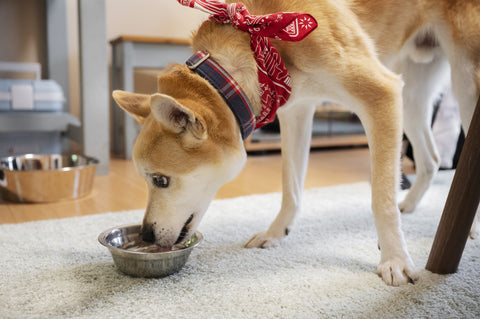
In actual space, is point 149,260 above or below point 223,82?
below

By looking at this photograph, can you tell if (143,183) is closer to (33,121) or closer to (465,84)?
(33,121)

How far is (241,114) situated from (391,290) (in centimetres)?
56

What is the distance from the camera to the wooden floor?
69.4 inches

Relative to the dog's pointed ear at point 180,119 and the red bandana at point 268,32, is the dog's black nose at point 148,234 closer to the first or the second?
the dog's pointed ear at point 180,119

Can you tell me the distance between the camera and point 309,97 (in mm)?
1193

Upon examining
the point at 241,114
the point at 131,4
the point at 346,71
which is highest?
the point at 131,4

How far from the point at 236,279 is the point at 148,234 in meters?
0.25

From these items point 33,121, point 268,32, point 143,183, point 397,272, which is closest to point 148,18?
point 33,121

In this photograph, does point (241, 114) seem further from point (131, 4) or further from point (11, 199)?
point (131, 4)

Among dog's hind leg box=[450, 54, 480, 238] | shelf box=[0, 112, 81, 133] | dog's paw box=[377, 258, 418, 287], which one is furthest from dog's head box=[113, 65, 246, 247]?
shelf box=[0, 112, 81, 133]

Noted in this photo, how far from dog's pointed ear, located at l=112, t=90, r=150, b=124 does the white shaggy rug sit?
42 centimetres

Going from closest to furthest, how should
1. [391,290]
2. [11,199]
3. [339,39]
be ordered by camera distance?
[391,290] → [339,39] → [11,199]

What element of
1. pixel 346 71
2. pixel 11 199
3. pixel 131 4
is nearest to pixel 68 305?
pixel 346 71

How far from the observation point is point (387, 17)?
4.25 ft
